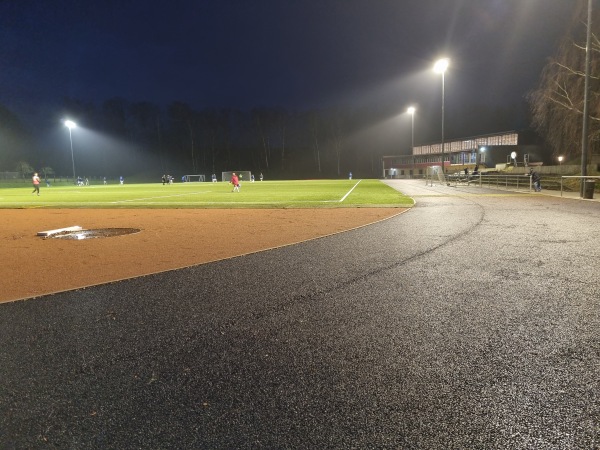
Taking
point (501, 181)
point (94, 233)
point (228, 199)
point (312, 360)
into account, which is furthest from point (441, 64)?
point (312, 360)

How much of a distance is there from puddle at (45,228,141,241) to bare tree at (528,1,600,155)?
25.8 metres

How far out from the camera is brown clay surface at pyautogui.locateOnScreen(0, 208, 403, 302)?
6.74m

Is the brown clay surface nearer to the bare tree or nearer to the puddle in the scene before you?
the puddle

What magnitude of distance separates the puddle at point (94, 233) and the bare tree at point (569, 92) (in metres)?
25.8

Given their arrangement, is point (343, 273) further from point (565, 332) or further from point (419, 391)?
point (419, 391)

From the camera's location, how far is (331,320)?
4328 mm

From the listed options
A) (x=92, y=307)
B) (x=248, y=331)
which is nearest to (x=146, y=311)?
(x=92, y=307)

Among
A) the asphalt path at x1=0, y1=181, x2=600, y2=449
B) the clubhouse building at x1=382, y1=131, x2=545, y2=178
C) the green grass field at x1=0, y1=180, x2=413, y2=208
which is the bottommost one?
the asphalt path at x1=0, y1=181, x2=600, y2=449

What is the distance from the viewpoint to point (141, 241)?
394 inches

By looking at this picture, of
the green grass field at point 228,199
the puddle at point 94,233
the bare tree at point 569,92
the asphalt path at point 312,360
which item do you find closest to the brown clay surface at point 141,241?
the puddle at point 94,233

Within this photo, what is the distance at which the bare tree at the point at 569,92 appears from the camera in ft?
81.4

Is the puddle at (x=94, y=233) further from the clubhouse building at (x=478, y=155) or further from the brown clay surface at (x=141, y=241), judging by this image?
the clubhouse building at (x=478, y=155)

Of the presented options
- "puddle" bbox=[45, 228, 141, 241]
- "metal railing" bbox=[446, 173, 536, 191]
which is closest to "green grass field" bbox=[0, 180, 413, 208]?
"puddle" bbox=[45, 228, 141, 241]

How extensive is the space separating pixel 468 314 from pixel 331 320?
147 cm
